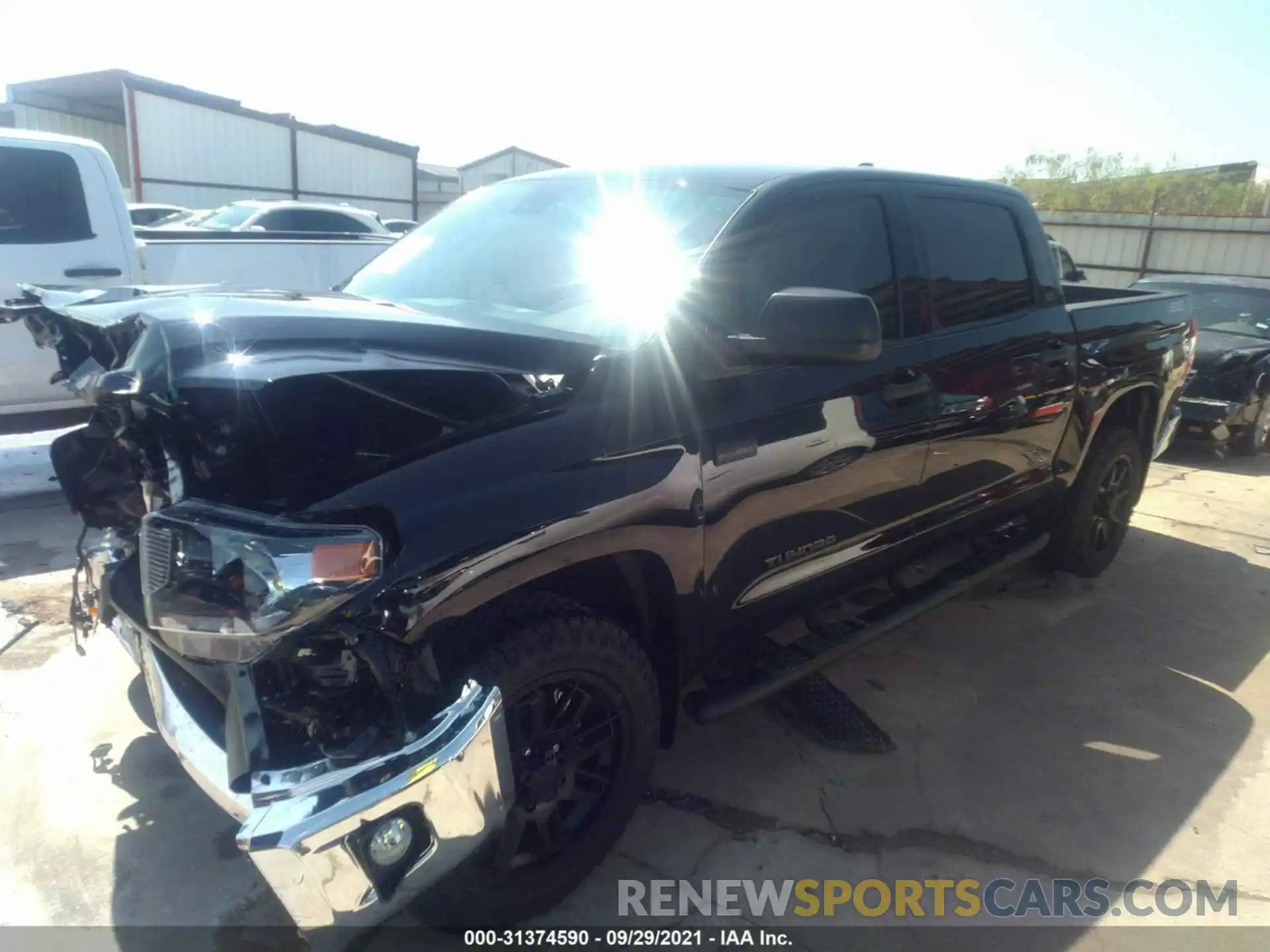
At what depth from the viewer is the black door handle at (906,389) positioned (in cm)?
302

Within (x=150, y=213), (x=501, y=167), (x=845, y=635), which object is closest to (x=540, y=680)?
(x=845, y=635)

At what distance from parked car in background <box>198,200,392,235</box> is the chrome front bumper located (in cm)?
1173

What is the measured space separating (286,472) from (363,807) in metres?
0.74

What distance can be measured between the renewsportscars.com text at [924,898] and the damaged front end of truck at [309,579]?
87cm

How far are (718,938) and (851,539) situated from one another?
1.33 metres

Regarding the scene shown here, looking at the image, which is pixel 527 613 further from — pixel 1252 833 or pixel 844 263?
pixel 1252 833

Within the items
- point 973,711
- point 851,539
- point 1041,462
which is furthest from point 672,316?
point 1041,462

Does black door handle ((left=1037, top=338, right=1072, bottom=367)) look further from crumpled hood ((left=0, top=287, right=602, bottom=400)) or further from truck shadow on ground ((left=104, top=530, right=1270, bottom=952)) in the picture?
crumpled hood ((left=0, top=287, right=602, bottom=400))

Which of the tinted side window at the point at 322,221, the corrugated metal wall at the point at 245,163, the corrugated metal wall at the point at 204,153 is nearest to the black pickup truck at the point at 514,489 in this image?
the tinted side window at the point at 322,221

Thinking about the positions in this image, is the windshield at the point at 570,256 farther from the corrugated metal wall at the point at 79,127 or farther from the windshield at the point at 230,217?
the corrugated metal wall at the point at 79,127

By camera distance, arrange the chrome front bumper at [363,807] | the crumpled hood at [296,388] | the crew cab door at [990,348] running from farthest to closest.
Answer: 1. the crew cab door at [990,348]
2. the crumpled hood at [296,388]
3. the chrome front bumper at [363,807]

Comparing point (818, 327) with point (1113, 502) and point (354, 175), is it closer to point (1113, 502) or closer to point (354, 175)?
point (1113, 502)

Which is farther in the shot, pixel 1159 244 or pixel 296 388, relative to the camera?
pixel 1159 244

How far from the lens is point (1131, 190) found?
77.9 feet
